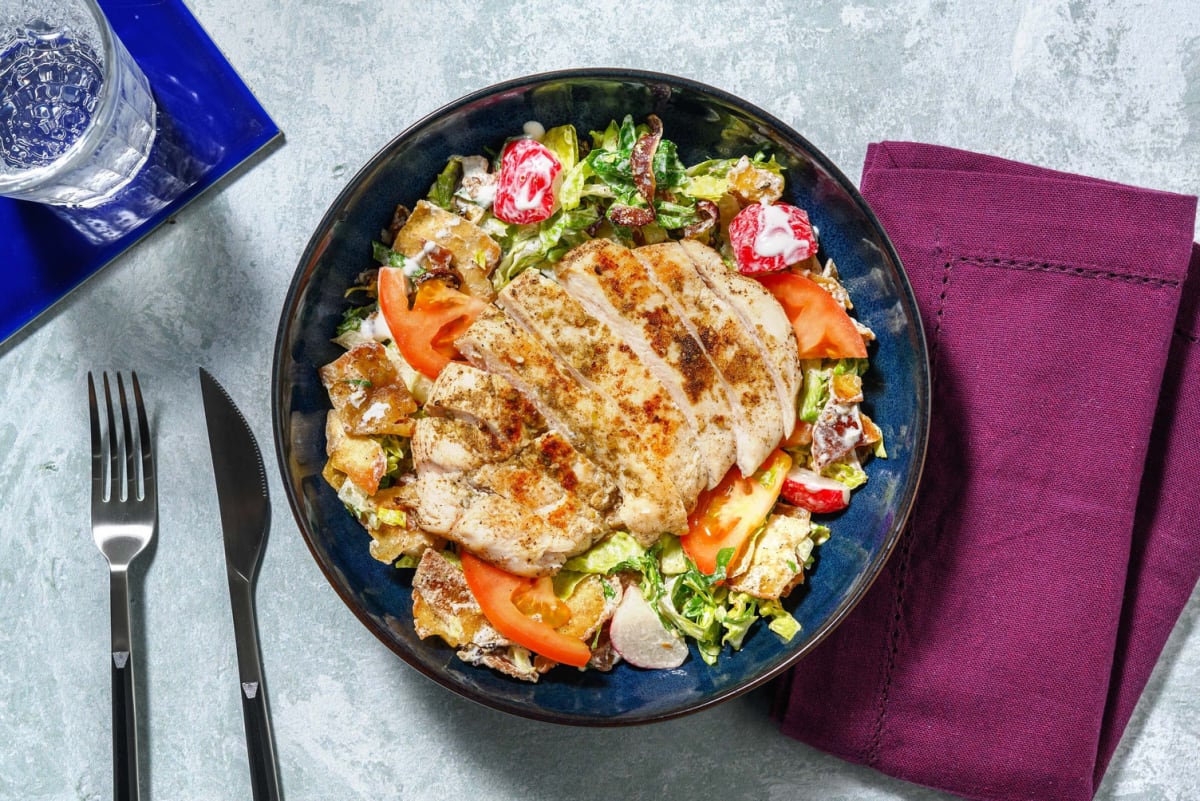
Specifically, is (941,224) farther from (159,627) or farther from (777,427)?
(159,627)

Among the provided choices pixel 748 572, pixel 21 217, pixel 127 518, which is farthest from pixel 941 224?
pixel 21 217

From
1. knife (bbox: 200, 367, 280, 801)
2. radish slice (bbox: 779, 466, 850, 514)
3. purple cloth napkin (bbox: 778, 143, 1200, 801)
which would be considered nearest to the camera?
radish slice (bbox: 779, 466, 850, 514)

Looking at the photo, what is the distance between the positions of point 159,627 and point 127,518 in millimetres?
412

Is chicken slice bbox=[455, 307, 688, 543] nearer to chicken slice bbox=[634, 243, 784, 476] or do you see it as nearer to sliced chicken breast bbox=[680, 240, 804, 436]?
chicken slice bbox=[634, 243, 784, 476]

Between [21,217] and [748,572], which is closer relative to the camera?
[748,572]

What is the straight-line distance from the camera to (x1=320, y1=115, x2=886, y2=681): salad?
276 centimetres

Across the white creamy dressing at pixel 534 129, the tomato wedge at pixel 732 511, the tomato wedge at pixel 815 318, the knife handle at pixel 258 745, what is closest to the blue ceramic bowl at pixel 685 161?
the white creamy dressing at pixel 534 129

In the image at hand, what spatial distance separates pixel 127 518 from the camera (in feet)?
11.0

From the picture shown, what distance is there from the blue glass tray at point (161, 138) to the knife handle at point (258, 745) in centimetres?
156

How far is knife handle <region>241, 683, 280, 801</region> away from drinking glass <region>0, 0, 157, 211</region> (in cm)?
183

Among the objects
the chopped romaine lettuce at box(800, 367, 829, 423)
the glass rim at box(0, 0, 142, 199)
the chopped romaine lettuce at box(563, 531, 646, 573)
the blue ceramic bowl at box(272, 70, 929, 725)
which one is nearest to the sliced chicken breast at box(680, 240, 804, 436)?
the chopped romaine lettuce at box(800, 367, 829, 423)

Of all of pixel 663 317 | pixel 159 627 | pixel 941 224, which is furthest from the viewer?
pixel 159 627

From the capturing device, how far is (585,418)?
2758 millimetres

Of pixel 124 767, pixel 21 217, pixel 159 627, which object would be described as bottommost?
pixel 124 767
